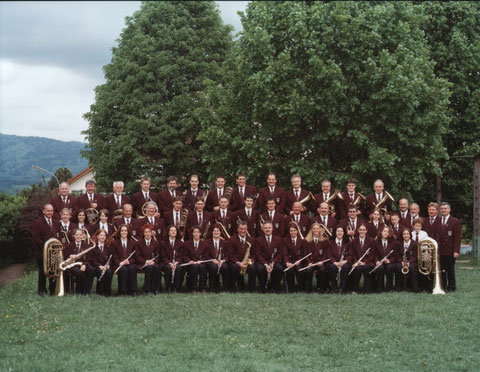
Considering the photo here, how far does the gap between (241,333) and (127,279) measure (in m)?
3.79

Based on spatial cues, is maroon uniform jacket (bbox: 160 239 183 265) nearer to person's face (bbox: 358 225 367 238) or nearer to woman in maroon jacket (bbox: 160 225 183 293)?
woman in maroon jacket (bbox: 160 225 183 293)

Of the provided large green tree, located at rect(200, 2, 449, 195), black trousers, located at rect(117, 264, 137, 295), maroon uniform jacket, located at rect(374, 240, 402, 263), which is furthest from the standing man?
large green tree, located at rect(200, 2, 449, 195)

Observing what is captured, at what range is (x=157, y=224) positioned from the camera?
11.8 meters

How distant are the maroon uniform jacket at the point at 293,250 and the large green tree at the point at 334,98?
6.11 meters

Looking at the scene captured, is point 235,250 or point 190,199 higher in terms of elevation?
point 190,199

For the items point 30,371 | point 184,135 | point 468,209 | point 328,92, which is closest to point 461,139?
point 468,209

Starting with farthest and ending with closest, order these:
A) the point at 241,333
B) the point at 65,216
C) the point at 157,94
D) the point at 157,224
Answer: the point at 157,94
the point at 157,224
the point at 65,216
the point at 241,333

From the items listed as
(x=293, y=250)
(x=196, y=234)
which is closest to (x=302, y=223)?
(x=293, y=250)

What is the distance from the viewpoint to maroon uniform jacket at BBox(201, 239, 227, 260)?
11586 mm

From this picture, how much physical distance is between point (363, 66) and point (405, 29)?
70.8 inches

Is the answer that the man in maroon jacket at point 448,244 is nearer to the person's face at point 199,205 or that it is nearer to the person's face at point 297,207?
the person's face at point 297,207

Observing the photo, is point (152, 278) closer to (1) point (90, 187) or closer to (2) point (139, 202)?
(2) point (139, 202)

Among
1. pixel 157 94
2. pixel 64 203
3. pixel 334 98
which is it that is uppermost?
pixel 157 94

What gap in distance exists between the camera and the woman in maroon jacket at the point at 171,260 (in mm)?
Result: 11352
